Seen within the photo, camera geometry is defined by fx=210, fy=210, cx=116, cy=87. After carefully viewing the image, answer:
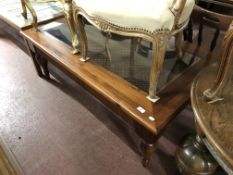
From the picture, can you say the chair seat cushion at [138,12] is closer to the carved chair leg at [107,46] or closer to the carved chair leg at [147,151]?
the carved chair leg at [107,46]

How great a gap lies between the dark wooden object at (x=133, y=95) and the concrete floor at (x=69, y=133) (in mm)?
136

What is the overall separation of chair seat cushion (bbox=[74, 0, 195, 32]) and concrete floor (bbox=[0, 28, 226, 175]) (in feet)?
1.86

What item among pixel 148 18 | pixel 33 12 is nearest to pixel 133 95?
pixel 148 18

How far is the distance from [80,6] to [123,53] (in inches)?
14.3

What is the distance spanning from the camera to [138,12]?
0.72 meters

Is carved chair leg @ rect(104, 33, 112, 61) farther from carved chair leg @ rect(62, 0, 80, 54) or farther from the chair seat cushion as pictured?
the chair seat cushion

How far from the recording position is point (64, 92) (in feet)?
4.41

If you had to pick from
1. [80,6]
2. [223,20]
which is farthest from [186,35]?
[80,6]

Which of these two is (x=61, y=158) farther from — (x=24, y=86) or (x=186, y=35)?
(x=186, y=35)

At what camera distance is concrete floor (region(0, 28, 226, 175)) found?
3.13ft

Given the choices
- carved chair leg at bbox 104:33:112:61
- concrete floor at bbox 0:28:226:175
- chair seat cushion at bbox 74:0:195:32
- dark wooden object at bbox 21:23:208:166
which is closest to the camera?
chair seat cushion at bbox 74:0:195:32

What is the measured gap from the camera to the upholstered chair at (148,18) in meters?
0.69

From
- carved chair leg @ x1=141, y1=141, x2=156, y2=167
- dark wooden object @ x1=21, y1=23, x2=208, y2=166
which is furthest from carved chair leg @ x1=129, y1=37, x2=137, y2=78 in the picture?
carved chair leg @ x1=141, y1=141, x2=156, y2=167

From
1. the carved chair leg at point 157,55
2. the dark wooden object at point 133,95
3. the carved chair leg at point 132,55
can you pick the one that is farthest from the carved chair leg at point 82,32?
the carved chair leg at point 157,55
